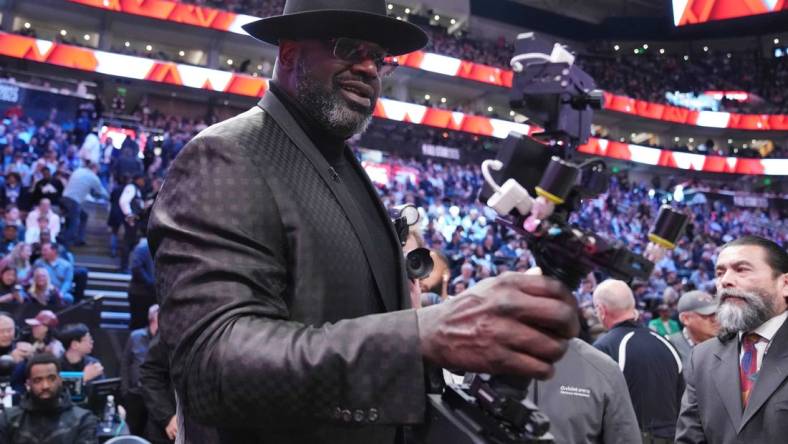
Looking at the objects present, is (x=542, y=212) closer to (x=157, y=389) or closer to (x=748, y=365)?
(x=748, y=365)

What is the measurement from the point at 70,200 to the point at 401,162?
1741 cm

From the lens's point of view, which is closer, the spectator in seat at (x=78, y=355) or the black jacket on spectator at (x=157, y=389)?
the black jacket on spectator at (x=157, y=389)

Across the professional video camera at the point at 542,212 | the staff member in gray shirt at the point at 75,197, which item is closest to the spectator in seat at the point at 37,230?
the staff member in gray shirt at the point at 75,197

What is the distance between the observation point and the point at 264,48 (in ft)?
102

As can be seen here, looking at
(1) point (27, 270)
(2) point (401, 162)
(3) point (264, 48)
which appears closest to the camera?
(1) point (27, 270)

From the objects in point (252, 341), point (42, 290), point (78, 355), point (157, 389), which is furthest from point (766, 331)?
point (42, 290)

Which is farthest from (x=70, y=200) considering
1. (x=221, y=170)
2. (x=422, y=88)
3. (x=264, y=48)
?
(x=422, y=88)

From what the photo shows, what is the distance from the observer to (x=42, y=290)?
8266 mm

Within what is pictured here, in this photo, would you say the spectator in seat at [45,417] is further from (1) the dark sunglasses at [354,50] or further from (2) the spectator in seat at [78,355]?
(1) the dark sunglasses at [354,50]

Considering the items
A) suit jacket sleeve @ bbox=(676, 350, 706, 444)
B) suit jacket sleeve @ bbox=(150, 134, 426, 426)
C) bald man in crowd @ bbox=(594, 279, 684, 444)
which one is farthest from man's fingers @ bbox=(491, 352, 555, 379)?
bald man in crowd @ bbox=(594, 279, 684, 444)

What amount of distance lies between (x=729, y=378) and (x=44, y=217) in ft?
32.0

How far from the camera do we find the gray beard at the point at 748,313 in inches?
132

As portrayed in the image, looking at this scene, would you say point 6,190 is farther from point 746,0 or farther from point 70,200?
point 746,0

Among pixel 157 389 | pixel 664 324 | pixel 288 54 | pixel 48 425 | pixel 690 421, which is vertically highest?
pixel 288 54
